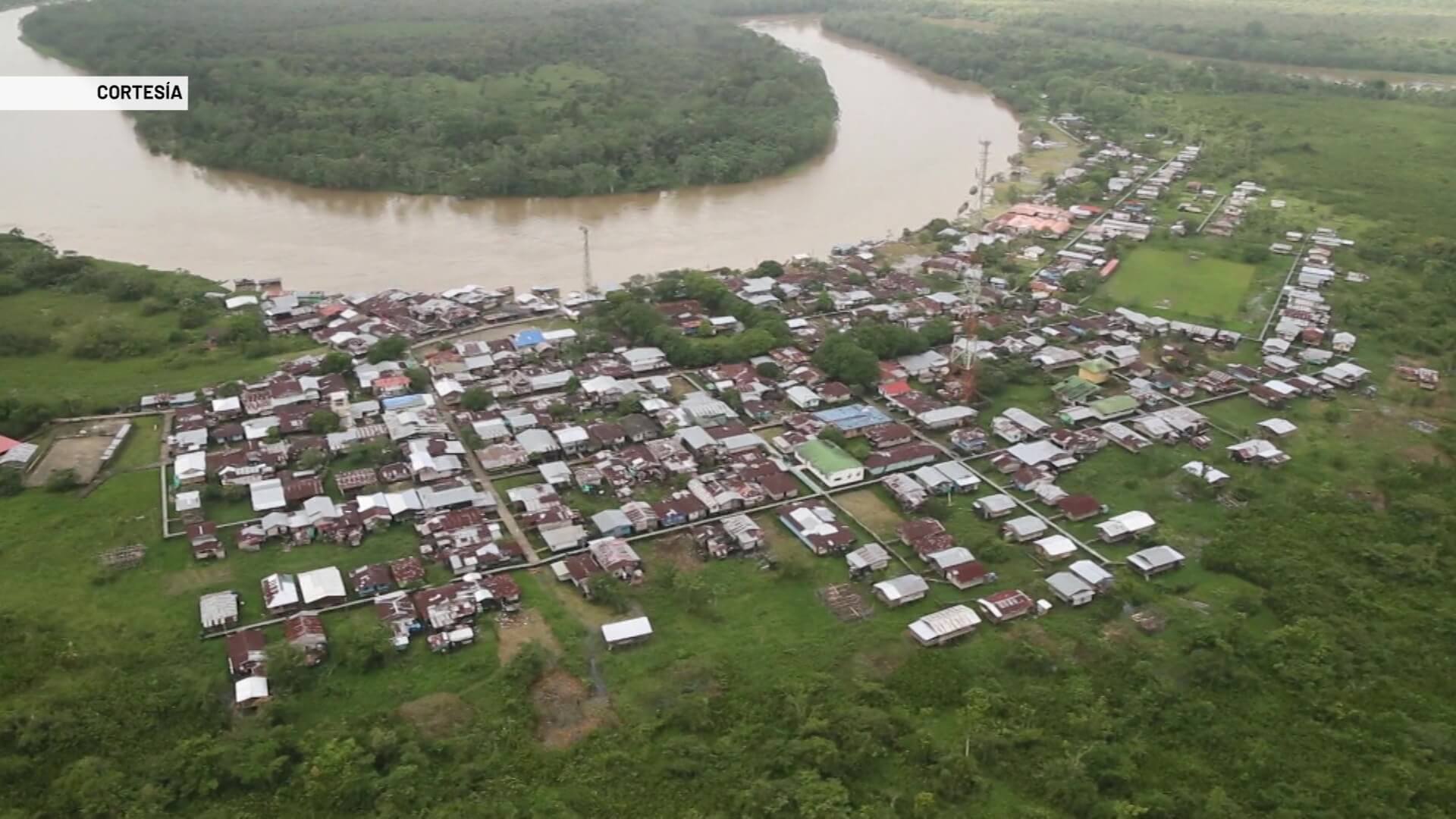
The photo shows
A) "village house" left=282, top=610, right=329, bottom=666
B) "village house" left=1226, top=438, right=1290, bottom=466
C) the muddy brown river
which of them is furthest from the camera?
the muddy brown river

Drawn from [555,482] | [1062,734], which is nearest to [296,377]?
[555,482]

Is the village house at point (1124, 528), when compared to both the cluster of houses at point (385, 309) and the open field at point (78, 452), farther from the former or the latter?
the open field at point (78, 452)

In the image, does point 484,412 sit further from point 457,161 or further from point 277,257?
point 457,161

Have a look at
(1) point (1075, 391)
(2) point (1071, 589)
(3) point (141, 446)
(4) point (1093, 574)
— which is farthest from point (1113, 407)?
(3) point (141, 446)

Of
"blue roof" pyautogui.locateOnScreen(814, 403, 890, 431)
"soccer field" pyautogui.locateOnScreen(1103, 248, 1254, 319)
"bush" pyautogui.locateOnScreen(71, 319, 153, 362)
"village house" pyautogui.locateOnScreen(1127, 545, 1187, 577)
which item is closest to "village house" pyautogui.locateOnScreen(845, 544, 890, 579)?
"village house" pyautogui.locateOnScreen(1127, 545, 1187, 577)

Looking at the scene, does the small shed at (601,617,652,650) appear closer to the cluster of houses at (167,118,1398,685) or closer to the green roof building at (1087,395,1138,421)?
the cluster of houses at (167,118,1398,685)
